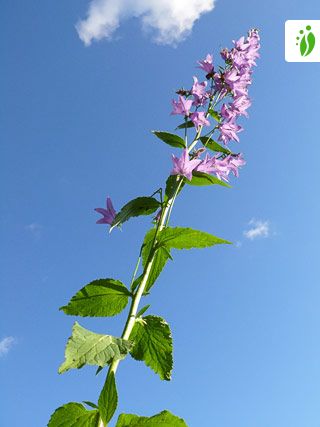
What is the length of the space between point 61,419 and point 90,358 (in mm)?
366

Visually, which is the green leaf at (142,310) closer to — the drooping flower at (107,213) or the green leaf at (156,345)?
the green leaf at (156,345)

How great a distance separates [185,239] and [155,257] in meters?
0.17

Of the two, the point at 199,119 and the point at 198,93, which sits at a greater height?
the point at 198,93

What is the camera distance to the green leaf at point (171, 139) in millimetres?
2457

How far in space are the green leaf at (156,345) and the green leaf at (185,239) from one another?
0.31 m

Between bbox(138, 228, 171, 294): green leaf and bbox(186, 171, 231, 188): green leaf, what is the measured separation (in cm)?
35

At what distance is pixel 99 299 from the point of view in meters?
2.14

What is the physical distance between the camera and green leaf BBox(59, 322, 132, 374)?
1.67m

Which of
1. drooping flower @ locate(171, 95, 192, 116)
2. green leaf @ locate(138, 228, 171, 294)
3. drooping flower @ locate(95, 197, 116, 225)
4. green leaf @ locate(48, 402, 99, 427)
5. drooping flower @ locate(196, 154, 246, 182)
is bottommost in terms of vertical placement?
green leaf @ locate(48, 402, 99, 427)

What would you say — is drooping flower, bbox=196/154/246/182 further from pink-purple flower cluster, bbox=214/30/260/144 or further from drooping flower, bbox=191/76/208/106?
drooping flower, bbox=191/76/208/106

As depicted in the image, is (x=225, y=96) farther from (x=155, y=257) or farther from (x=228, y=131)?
(x=155, y=257)

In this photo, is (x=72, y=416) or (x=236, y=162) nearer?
(x=72, y=416)

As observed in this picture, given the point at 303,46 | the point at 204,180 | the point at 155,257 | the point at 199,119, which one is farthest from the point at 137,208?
the point at 303,46

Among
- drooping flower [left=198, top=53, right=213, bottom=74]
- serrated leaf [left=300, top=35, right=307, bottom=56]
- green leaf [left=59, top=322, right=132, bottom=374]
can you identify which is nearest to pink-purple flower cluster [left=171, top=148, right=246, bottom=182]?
drooping flower [left=198, top=53, right=213, bottom=74]
